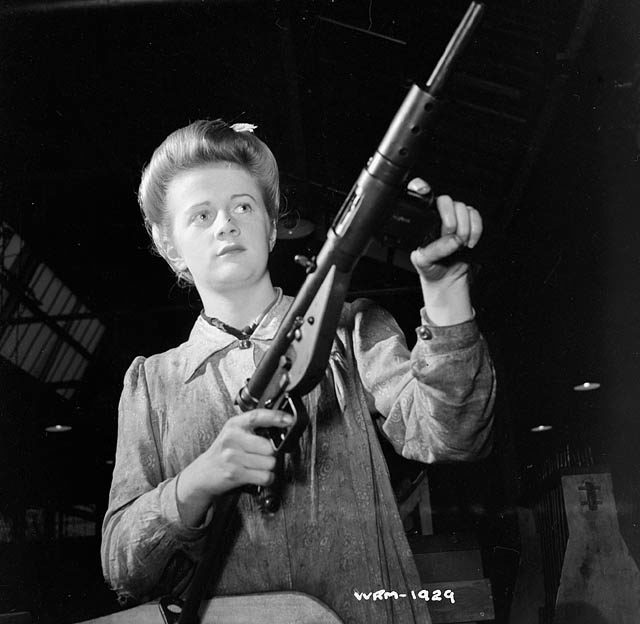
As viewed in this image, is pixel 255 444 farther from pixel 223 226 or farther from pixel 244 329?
pixel 223 226

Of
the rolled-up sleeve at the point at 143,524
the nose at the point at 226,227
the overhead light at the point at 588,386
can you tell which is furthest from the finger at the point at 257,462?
the overhead light at the point at 588,386

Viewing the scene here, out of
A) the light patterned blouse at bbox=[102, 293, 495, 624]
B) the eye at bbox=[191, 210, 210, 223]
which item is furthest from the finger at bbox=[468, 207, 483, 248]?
the eye at bbox=[191, 210, 210, 223]

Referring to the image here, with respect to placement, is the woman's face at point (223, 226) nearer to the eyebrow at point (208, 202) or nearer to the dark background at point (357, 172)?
the eyebrow at point (208, 202)

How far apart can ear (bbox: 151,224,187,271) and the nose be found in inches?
4.3

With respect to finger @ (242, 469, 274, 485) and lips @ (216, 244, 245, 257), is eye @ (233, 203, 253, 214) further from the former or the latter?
finger @ (242, 469, 274, 485)

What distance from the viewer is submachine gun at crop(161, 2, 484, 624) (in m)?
0.73

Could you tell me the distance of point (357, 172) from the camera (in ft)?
3.97

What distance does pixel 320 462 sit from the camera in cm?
93

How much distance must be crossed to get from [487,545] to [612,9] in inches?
37.8

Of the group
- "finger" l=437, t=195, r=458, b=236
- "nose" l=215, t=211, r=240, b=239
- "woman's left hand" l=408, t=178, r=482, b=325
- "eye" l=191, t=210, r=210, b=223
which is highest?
"eye" l=191, t=210, r=210, b=223

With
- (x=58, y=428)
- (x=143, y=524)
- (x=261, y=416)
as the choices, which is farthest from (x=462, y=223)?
(x=58, y=428)

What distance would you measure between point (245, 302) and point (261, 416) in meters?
0.22

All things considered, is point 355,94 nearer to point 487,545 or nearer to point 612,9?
point 612,9

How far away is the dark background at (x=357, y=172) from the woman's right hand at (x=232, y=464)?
301mm
